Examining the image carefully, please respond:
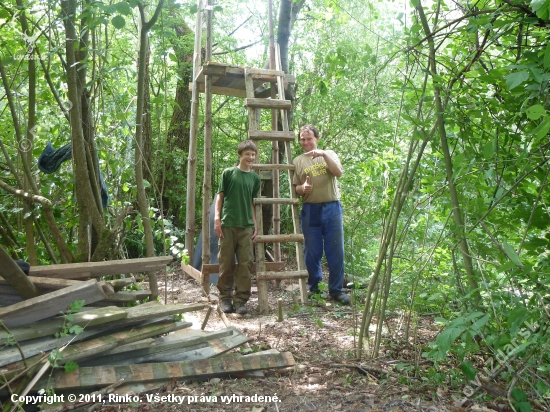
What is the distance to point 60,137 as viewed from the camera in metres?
5.35

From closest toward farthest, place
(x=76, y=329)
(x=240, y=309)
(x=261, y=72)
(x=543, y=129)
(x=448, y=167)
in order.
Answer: (x=543, y=129) → (x=76, y=329) → (x=448, y=167) → (x=240, y=309) → (x=261, y=72)

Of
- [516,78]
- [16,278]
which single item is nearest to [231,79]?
[16,278]

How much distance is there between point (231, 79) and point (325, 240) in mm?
2519

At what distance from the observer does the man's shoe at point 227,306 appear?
17.4 feet

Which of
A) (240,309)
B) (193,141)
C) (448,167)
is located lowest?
(240,309)

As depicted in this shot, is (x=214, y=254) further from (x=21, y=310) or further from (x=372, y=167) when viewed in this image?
(x=21, y=310)

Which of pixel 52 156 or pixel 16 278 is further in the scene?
pixel 52 156

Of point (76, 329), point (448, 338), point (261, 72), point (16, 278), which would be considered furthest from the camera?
point (261, 72)

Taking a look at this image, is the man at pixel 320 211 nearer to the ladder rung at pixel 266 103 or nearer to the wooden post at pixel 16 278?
the ladder rung at pixel 266 103

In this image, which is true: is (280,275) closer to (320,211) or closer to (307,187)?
(320,211)

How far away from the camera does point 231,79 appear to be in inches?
257

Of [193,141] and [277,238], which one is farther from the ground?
[193,141]

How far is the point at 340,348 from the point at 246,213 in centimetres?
199

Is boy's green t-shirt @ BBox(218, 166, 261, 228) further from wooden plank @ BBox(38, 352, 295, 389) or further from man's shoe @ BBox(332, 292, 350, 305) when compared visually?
wooden plank @ BBox(38, 352, 295, 389)
